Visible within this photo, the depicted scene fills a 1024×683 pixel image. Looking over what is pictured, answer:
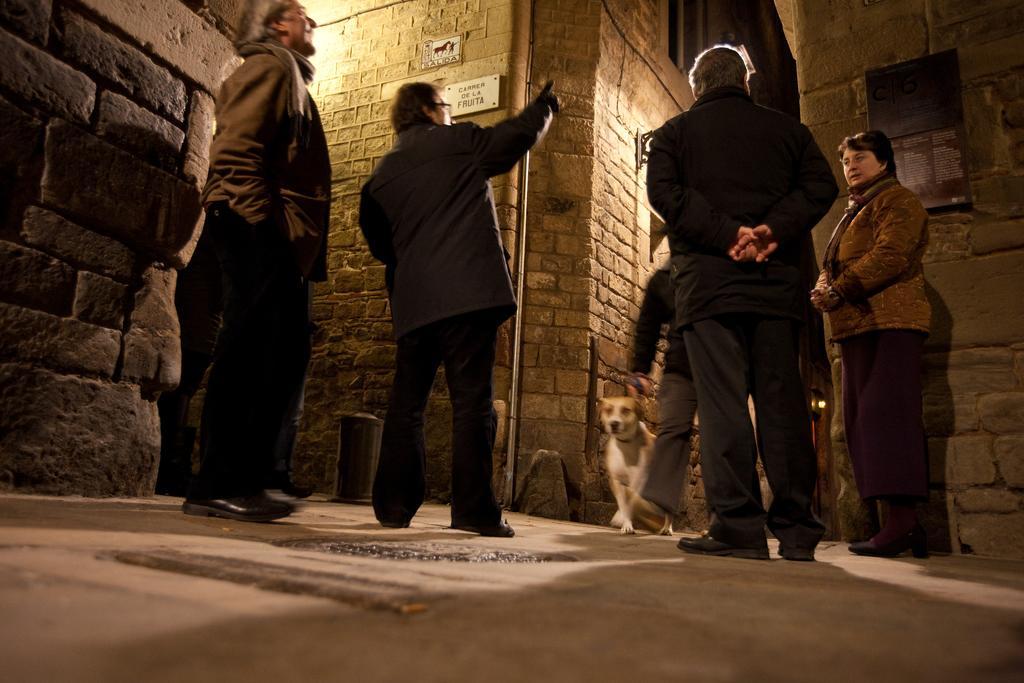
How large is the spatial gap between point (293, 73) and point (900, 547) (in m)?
2.85

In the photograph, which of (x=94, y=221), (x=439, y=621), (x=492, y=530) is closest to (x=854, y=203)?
(x=492, y=530)

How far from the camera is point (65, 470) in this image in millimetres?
2371

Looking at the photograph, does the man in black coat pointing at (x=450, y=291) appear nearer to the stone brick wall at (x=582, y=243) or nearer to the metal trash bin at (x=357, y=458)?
the metal trash bin at (x=357, y=458)

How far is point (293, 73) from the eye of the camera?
244 centimetres

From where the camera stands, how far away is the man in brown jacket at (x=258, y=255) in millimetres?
2234

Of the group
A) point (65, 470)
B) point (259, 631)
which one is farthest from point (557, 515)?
point (259, 631)

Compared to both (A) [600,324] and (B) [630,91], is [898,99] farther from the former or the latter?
(B) [630,91]

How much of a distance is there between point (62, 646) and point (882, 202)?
316 cm

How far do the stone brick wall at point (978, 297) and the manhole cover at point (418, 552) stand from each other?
2.37m

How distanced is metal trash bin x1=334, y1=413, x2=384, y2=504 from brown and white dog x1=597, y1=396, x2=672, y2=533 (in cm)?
Result: 167

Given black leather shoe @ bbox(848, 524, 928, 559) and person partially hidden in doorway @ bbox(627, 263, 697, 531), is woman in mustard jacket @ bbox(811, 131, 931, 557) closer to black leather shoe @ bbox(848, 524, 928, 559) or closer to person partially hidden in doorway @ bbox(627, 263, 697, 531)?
black leather shoe @ bbox(848, 524, 928, 559)

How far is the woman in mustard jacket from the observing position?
8.71 ft

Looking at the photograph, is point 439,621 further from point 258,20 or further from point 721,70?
point 258,20

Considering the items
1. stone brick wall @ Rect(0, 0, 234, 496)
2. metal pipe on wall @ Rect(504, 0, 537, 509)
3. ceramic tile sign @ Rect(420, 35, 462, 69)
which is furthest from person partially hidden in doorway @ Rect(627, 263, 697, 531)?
ceramic tile sign @ Rect(420, 35, 462, 69)
